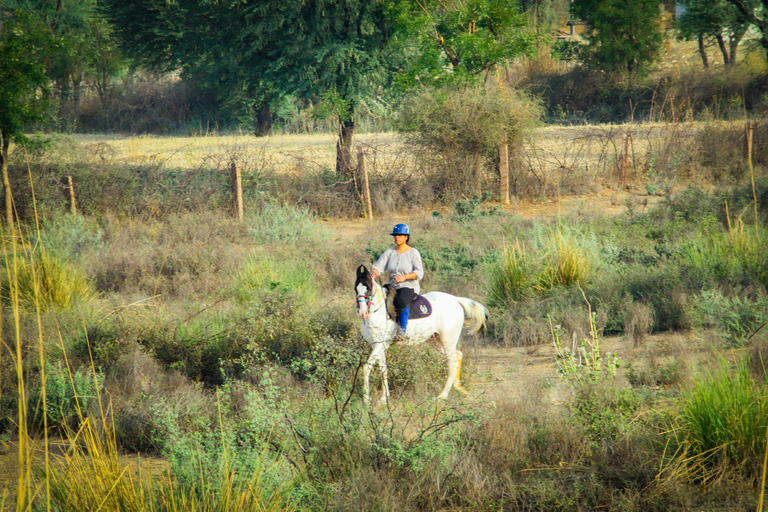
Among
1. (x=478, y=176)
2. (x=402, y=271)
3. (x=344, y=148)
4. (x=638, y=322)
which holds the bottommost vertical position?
(x=638, y=322)

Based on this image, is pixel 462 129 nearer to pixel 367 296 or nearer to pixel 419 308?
pixel 419 308

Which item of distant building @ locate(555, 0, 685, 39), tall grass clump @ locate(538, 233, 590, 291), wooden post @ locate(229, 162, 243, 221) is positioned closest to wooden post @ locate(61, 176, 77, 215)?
wooden post @ locate(229, 162, 243, 221)

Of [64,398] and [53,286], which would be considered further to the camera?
[53,286]

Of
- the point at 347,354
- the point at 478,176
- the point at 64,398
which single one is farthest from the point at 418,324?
the point at 478,176

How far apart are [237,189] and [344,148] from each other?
14.0ft

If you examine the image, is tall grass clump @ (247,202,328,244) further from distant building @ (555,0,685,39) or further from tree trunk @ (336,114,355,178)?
distant building @ (555,0,685,39)

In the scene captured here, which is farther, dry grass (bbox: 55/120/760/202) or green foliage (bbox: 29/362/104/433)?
dry grass (bbox: 55/120/760/202)

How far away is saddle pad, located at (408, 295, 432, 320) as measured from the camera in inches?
276

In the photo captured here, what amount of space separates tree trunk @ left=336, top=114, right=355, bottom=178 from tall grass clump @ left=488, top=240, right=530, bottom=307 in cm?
908

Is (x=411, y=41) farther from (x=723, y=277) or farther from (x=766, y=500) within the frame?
(x=766, y=500)

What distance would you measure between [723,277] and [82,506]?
8553mm

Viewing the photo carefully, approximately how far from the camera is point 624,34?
129 feet

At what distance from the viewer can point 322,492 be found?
4590mm

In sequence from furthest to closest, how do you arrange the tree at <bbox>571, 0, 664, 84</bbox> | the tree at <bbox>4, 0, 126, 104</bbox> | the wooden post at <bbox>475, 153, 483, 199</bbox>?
the tree at <bbox>4, 0, 126, 104</bbox>
the tree at <bbox>571, 0, 664, 84</bbox>
the wooden post at <bbox>475, 153, 483, 199</bbox>
